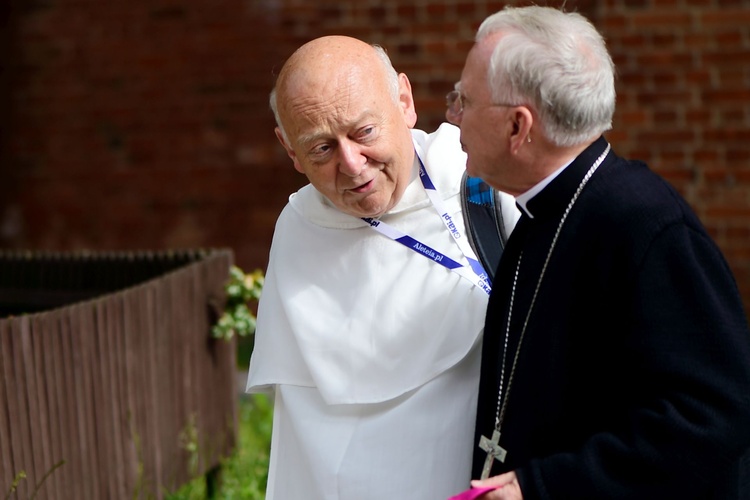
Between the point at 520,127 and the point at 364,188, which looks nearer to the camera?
the point at 520,127

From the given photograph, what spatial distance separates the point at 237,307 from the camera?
18.0 feet

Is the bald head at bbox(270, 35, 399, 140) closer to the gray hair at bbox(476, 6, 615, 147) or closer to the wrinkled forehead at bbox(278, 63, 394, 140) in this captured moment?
the wrinkled forehead at bbox(278, 63, 394, 140)

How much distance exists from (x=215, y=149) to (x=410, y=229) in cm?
523

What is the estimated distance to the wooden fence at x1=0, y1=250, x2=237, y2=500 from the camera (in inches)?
153

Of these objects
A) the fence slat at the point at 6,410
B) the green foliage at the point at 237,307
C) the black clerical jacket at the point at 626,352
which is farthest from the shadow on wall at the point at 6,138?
the black clerical jacket at the point at 626,352

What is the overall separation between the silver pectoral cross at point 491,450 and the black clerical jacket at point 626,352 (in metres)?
0.03

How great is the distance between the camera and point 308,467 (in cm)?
292

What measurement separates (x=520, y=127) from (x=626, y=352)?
460 mm

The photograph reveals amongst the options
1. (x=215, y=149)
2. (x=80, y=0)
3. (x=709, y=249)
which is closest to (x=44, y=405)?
(x=709, y=249)

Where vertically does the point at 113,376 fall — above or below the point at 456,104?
below

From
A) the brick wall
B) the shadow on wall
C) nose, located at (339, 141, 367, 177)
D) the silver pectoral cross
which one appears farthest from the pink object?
the shadow on wall

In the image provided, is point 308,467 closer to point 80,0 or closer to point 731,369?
point 731,369

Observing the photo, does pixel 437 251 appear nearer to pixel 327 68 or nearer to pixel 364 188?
pixel 364 188

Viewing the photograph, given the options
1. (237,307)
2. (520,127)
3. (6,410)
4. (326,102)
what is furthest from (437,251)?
(237,307)
